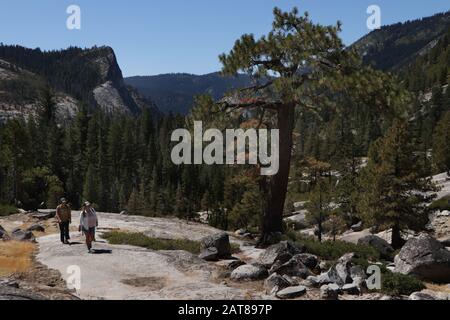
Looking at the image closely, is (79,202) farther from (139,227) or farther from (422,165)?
(422,165)

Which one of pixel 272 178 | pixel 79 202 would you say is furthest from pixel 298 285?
pixel 79 202

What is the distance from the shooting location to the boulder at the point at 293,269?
15114mm

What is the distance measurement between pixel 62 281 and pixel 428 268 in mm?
13112

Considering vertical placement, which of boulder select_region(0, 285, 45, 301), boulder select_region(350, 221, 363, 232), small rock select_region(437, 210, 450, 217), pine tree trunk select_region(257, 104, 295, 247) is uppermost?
pine tree trunk select_region(257, 104, 295, 247)

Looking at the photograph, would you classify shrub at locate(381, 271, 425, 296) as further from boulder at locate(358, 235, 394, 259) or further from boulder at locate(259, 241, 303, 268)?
boulder at locate(358, 235, 394, 259)

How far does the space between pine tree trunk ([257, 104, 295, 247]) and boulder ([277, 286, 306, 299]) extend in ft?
28.7

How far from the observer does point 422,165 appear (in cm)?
3159

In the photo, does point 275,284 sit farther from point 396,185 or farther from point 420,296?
point 396,185

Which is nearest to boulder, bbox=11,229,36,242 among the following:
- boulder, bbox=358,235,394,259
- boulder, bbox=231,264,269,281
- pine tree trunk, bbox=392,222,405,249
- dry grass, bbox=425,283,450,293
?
boulder, bbox=231,264,269,281

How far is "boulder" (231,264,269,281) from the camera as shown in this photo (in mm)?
15031

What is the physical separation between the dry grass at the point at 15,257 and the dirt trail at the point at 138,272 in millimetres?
535

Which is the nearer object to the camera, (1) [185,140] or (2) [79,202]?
(1) [185,140]

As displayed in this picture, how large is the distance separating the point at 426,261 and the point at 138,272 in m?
10.7

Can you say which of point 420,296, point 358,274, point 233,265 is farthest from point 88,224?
point 420,296
